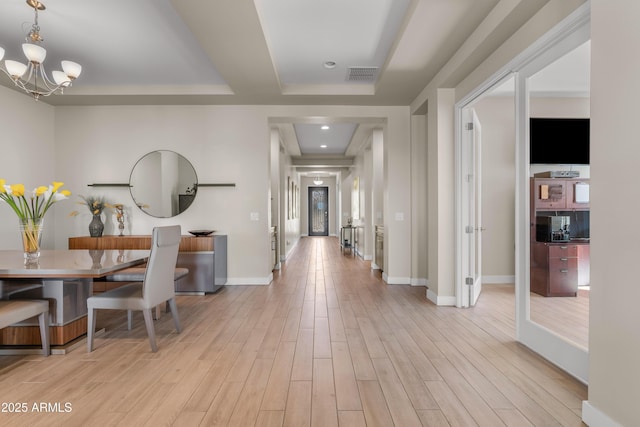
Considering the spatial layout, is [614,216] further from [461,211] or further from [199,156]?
[199,156]

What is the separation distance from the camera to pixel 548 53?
2.47m

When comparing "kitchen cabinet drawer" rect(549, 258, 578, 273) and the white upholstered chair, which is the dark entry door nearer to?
the white upholstered chair

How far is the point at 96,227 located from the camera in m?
4.78

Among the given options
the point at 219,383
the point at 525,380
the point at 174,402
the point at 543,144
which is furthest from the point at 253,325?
the point at 543,144

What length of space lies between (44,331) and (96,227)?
2.51 meters

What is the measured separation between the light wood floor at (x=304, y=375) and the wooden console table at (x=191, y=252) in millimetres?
840

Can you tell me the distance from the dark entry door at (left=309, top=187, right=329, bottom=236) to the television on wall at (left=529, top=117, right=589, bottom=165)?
12982 mm

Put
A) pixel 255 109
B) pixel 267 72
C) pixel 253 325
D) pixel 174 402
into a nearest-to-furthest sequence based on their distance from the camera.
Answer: pixel 174 402 → pixel 253 325 → pixel 267 72 → pixel 255 109

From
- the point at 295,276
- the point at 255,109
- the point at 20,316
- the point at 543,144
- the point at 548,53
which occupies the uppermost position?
the point at 255,109

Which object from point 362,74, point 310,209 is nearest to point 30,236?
point 362,74

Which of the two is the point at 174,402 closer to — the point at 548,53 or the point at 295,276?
the point at 548,53

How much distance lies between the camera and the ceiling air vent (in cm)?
414

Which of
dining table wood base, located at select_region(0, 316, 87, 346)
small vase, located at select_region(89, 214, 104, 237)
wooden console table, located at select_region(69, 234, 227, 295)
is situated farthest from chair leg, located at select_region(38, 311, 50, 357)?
small vase, located at select_region(89, 214, 104, 237)

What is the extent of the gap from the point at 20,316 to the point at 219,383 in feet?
4.81
